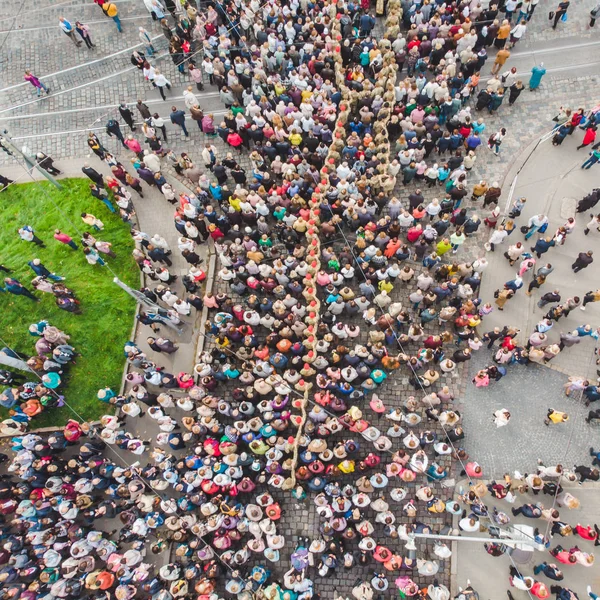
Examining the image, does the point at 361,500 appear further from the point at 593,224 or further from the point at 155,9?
the point at 155,9

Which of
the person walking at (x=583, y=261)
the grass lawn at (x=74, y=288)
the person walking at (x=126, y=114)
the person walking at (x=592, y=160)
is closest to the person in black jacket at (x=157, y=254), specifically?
the grass lawn at (x=74, y=288)

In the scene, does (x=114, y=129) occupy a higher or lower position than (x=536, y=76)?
lower

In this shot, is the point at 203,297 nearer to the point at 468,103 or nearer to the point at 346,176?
the point at 346,176

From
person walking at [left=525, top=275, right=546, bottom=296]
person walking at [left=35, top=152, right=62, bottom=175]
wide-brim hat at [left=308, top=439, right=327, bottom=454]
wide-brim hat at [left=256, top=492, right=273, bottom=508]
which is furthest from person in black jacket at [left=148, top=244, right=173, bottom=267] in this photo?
person walking at [left=525, top=275, right=546, bottom=296]

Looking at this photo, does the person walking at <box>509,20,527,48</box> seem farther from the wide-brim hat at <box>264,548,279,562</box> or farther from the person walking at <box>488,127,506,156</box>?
the wide-brim hat at <box>264,548,279,562</box>

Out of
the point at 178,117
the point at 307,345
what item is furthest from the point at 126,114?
the point at 307,345
